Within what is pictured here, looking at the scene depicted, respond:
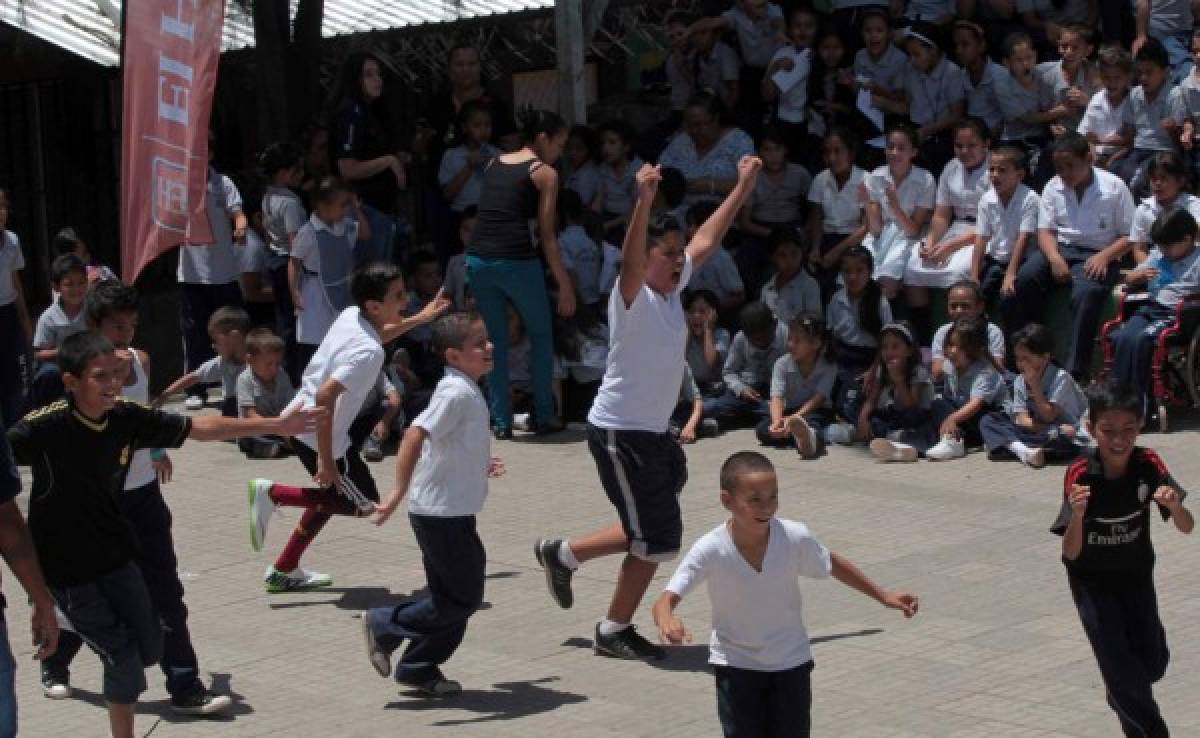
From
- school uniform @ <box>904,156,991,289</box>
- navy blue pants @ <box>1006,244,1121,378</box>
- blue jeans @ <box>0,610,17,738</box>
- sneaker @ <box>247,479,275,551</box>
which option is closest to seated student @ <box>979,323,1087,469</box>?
navy blue pants @ <box>1006,244,1121,378</box>

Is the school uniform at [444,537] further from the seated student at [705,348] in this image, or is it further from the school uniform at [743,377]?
the seated student at [705,348]

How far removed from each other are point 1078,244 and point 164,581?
6.91m

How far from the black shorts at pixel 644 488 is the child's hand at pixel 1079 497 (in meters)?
2.06

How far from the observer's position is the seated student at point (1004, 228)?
13.0m

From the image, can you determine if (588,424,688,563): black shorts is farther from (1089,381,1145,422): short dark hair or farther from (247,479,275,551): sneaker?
(1089,381,1145,422): short dark hair

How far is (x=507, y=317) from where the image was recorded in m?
13.2

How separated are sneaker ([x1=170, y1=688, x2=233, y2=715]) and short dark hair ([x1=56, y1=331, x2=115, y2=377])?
5.03 feet

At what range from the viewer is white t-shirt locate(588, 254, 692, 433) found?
830 centimetres

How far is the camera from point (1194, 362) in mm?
12242

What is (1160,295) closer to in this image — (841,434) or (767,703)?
(841,434)

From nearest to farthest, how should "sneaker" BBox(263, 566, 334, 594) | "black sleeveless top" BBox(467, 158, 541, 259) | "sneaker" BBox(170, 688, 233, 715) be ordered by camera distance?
"sneaker" BBox(170, 688, 233, 715) → "sneaker" BBox(263, 566, 334, 594) → "black sleeveless top" BBox(467, 158, 541, 259)

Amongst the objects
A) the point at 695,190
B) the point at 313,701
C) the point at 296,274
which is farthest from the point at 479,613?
the point at 695,190

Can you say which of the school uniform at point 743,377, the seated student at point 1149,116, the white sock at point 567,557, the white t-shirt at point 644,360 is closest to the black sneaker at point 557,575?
the white sock at point 567,557

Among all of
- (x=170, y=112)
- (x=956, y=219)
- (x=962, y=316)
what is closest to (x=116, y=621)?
(x=962, y=316)
